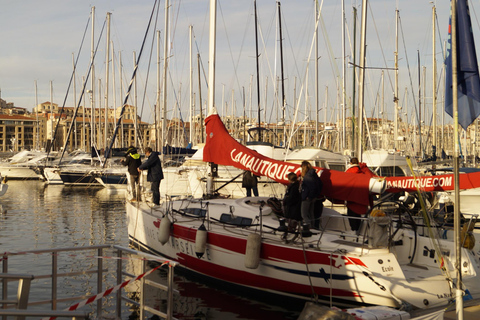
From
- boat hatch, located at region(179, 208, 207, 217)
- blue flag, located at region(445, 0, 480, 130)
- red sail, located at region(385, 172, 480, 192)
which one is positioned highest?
blue flag, located at region(445, 0, 480, 130)

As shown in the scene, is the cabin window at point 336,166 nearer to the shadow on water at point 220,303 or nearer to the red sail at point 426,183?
the red sail at point 426,183

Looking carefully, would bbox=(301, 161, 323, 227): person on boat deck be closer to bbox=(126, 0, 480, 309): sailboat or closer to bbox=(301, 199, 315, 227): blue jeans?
bbox=(301, 199, 315, 227): blue jeans

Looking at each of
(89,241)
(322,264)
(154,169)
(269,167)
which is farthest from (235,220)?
(89,241)

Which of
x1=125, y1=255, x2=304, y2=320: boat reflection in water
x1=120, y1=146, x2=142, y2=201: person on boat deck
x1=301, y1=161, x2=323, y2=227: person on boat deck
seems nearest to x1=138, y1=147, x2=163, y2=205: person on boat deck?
x1=120, y1=146, x2=142, y2=201: person on boat deck

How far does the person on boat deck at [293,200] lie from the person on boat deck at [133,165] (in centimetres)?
602

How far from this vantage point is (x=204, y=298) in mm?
10695

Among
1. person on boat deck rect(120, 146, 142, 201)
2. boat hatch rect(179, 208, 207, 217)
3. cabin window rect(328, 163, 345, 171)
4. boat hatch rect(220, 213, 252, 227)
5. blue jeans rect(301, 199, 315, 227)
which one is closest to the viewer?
blue jeans rect(301, 199, 315, 227)

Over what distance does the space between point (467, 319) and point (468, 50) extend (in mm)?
3518

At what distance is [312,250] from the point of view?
9.25m

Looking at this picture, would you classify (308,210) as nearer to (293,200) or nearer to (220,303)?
(293,200)

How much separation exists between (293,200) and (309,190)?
1.84 ft

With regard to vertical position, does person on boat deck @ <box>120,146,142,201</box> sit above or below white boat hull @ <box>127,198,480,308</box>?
above

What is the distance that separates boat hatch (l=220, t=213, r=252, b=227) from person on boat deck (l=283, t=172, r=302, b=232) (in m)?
0.84

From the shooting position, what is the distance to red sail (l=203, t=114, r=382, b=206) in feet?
33.7
